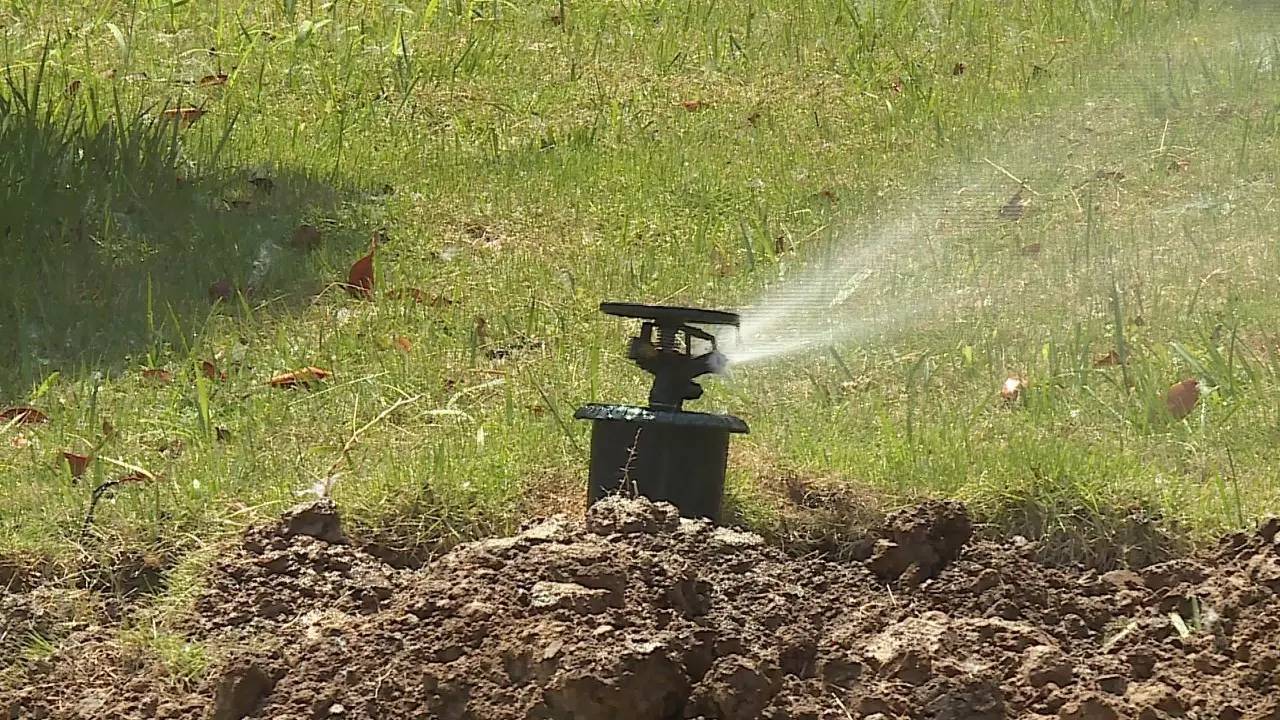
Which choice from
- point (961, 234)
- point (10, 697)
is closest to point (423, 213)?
point (961, 234)

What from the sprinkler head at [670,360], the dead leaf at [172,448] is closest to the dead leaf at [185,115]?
the dead leaf at [172,448]

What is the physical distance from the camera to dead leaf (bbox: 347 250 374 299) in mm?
4484

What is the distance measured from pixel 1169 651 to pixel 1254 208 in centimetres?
236

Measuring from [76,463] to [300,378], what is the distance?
0.58 meters

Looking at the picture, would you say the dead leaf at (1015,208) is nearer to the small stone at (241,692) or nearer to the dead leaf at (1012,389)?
the dead leaf at (1012,389)

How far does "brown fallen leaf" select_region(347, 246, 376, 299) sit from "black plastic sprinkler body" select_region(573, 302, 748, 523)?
1.56 meters

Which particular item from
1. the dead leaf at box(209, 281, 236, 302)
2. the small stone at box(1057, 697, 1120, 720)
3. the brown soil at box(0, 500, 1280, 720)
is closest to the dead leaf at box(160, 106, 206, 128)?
the dead leaf at box(209, 281, 236, 302)

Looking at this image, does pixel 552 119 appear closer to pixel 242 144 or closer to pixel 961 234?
pixel 242 144

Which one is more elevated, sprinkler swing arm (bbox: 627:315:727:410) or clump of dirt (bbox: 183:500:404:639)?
sprinkler swing arm (bbox: 627:315:727:410)

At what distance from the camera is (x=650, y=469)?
9.86 ft

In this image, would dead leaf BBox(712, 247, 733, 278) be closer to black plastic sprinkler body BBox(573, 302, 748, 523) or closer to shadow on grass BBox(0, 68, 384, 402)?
shadow on grass BBox(0, 68, 384, 402)

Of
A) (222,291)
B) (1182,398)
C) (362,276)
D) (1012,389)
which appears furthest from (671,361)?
(222,291)

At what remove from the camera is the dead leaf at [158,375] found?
3971 mm

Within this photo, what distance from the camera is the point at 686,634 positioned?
2482 millimetres
